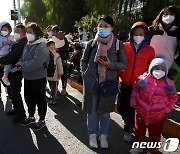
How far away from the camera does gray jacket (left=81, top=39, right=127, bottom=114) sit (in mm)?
3959

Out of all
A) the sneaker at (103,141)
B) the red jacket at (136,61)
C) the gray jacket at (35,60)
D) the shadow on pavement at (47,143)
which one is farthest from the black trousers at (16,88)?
the red jacket at (136,61)

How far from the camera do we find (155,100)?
145 inches

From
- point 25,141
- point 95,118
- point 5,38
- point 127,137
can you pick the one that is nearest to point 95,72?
point 95,118

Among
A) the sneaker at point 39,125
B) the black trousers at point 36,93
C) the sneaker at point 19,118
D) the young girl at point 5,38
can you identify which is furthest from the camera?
the young girl at point 5,38

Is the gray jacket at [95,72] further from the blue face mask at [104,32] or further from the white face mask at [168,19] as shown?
the white face mask at [168,19]

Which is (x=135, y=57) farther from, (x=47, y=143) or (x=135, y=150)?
(x=47, y=143)

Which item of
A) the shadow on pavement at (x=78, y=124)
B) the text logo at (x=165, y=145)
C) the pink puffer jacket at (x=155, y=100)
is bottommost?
the shadow on pavement at (x=78, y=124)

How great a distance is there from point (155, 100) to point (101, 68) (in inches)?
32.8

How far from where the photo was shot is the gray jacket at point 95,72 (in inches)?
156

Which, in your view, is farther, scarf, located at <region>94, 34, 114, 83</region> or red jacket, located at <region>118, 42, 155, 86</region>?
red jacket, located at <region>118, 42, 155, 86</region>

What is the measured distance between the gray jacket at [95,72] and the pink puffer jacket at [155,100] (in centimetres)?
42

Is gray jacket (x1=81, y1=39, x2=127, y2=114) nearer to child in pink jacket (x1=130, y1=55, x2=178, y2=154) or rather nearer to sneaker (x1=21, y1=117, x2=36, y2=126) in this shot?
child in pink jacket (x1=130, y1=55, x2=178, y2=154)

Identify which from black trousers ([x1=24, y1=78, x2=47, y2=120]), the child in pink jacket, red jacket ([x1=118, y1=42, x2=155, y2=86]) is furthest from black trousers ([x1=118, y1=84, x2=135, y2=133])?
black trousers ([x1=24, y1=78, x2=47, y2=120])

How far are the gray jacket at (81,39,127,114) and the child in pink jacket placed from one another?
37cm
